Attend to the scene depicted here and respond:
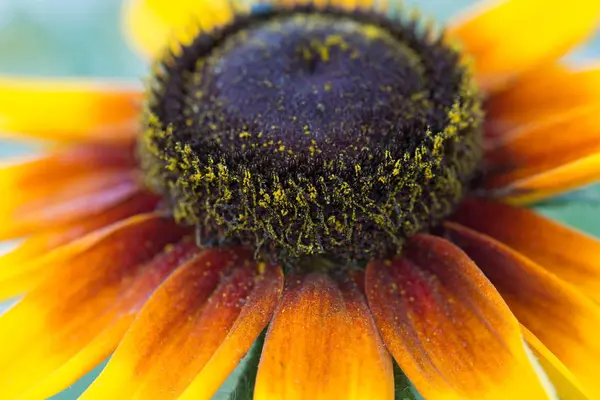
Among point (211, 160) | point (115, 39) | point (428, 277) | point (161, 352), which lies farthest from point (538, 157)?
point (115, 39)

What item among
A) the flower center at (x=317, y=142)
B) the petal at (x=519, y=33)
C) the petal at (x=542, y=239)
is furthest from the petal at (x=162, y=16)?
the petal at (x=542, y=239)

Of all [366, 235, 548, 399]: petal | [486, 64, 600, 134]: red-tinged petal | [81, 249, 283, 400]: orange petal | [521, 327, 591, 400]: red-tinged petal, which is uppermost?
[486, 64, 600, 134]: red-tinged petal

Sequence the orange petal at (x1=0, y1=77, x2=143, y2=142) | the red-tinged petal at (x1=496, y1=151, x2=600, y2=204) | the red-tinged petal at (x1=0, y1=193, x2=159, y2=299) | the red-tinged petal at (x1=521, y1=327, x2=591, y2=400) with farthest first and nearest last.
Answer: the orange petal at (x1=0, y1=77, x2=143, y2=142), the red-tinged petal at (x1=0, y1=193, x2=159, y2=299), the red-tinged petal at (x1=496, y1=151, x2=600, y2=204), the red-tinged petal at (x1=521, y1=327, x2=591, y2=400)

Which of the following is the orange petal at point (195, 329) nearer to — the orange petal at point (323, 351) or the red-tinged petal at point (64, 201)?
the orange petal at point (323, 351)

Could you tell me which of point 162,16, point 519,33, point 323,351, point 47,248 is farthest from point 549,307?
point 162,16

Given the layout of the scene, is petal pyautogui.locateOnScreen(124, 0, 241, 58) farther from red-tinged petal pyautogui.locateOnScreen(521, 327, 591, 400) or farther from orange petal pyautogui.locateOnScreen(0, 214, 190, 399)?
red-tinged petal pyautogui.locateOnScreen(521, 327, 591, 400)

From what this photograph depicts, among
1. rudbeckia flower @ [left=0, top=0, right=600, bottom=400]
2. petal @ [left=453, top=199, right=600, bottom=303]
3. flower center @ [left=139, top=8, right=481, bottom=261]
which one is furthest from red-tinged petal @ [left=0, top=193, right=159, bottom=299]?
petal @ [left=453, top=199, right=600, bottom=303]

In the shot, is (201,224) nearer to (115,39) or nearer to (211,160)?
(211,160)
